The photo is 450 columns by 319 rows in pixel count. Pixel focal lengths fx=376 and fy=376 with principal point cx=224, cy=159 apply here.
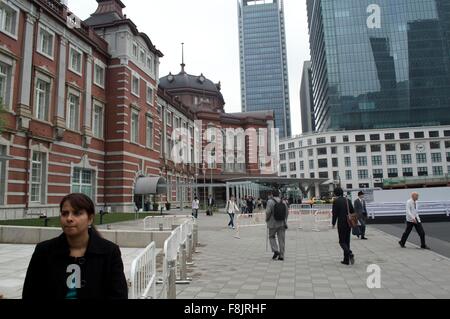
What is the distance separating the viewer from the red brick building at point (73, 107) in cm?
1992

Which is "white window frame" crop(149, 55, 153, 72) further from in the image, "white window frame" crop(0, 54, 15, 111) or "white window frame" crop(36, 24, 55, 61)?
"white window frame" crop(0, 54, 15, 111)

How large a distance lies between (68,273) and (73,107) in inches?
1005

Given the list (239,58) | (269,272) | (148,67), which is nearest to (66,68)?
(148,67)

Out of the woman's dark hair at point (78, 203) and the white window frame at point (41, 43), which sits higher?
the white window frame at point (41, 43)

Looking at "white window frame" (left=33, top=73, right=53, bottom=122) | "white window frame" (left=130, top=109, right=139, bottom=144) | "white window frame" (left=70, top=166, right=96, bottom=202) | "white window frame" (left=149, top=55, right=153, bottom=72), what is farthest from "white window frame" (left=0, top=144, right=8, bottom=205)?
"white window frame" (left=149, top=55, right=153, bottom=72)

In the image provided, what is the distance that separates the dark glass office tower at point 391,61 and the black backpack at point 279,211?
295 ft

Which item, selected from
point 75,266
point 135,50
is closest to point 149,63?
point 135,50

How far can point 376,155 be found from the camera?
300 feet

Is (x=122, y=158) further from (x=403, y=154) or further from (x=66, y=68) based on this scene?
(x=403, y=154)

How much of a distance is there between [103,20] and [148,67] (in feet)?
17.5

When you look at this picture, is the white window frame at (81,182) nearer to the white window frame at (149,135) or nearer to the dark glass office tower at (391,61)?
the white window frame at (149,135)

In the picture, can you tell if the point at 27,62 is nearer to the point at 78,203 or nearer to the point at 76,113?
the point at 76,113

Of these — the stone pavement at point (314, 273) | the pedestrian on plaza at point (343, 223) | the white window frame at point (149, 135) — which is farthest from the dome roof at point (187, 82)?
the pedestrian on plaza at point (343, 223)

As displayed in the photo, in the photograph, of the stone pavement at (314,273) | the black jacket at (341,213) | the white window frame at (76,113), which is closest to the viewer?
the stone pavement at (314,273)
